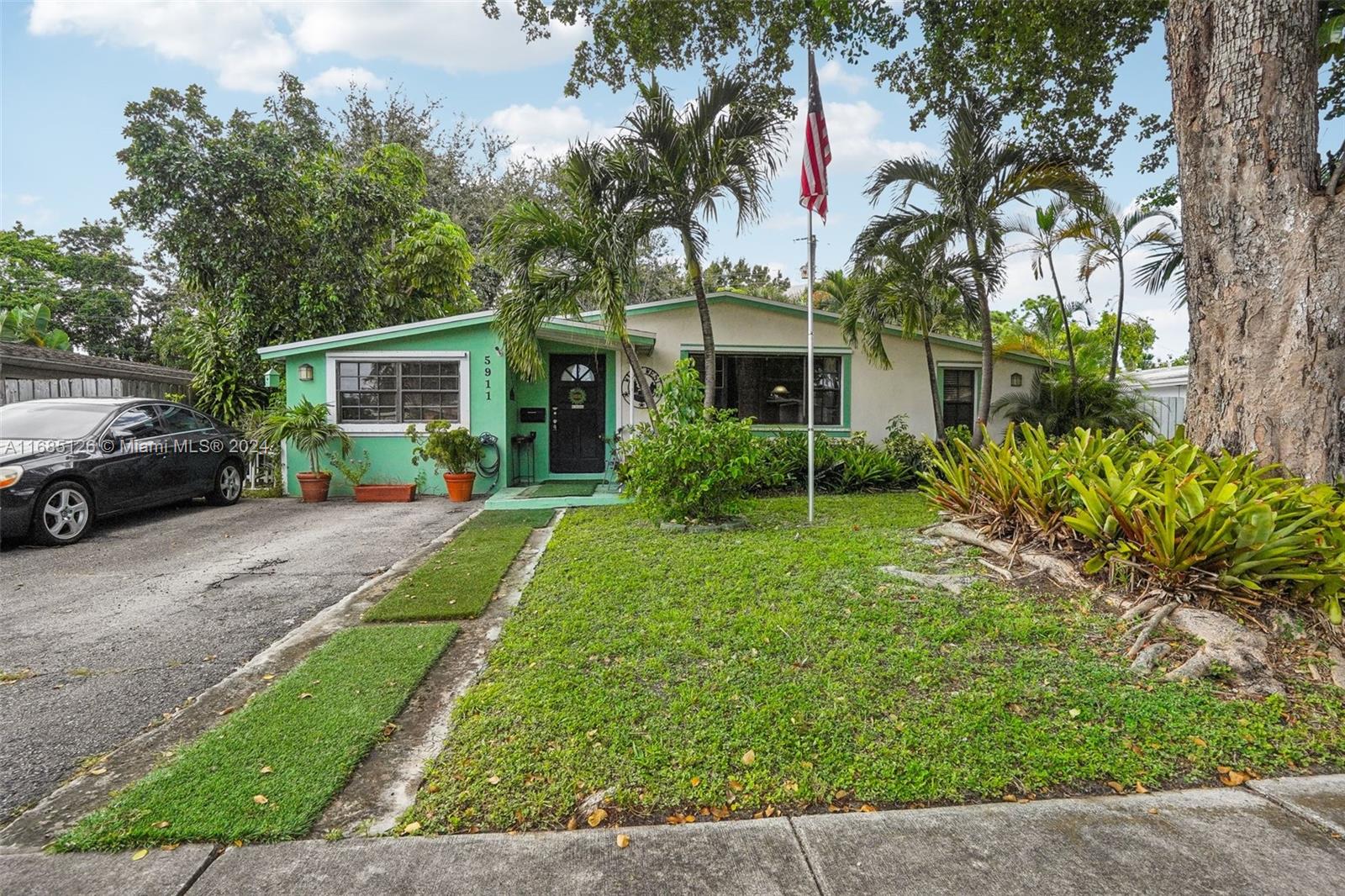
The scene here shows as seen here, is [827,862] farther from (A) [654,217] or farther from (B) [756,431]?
(B) [756,431]

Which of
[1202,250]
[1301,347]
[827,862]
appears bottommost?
[827,862]

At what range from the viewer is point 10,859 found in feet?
6.02

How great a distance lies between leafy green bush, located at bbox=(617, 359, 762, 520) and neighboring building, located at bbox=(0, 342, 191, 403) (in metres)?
9.66

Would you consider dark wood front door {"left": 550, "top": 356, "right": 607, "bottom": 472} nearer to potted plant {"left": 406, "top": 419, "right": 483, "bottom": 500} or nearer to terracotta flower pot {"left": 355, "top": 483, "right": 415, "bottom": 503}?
potted plant {"left": 406, "top": 419, "right": 483, "bottom": 500}

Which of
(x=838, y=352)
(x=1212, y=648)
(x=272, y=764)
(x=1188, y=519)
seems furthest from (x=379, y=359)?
(x=1212, y=648)

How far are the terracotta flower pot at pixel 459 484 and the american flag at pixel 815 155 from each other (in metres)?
5.64

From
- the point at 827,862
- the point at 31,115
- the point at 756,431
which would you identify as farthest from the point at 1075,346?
the point at 31,115

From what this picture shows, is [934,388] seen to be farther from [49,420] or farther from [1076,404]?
[49,420]

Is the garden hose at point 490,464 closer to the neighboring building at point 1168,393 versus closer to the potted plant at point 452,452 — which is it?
the potted plant at point 452,452

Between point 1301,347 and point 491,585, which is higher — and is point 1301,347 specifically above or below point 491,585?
above

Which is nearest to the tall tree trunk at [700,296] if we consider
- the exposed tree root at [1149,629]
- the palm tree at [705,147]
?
the palm tree at [705,147]

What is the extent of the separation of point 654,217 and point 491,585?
16.2 feet

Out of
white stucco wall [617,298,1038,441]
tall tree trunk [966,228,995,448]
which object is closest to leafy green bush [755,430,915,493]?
tall tree trunk [966,228,995,448]

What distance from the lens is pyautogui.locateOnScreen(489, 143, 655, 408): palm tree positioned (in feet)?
24.3
